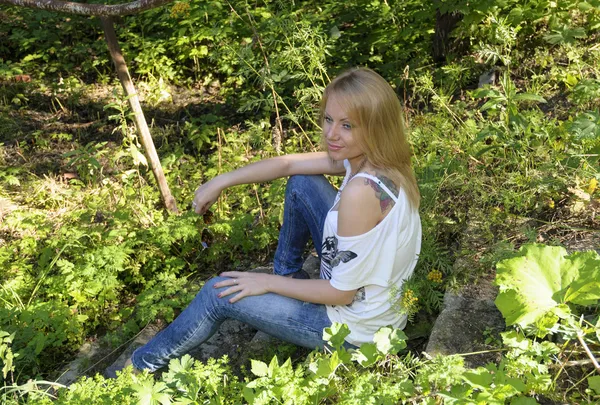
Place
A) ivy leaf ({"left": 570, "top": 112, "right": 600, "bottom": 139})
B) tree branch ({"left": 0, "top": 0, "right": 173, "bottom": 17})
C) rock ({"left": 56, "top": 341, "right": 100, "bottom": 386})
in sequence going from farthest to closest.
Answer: tree branch ({"left": 0, "top": 0, "right": 173, "bottom": 17})
rock ({"left": 56, "top": 341, "right": 100, "bottom": 386})
ivy leaf ({"left": 570, "top": 112, "right": 600, "bottom": 139})

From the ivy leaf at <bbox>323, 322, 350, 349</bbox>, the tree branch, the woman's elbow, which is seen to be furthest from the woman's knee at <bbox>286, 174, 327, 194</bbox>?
the tree branch

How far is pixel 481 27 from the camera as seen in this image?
465 cm

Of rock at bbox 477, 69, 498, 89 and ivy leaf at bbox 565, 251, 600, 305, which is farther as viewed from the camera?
rock at bbox 477, 69, 498, 89

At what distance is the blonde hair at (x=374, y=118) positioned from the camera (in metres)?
2.30

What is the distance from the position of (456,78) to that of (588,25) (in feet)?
3.17

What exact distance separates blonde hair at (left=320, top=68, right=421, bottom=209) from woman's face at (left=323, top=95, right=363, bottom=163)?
2 cm

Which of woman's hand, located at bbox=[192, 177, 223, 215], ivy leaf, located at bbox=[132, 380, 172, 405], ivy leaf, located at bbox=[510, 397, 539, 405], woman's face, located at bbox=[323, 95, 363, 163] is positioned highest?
woman's face, located at bbox=[323, 95, 363, 163]

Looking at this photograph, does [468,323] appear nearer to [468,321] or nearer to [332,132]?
[468,321]

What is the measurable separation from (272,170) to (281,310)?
2.43 ft

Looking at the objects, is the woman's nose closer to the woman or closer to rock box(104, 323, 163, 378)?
the woman

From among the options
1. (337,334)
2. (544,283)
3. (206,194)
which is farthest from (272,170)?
(544,283)

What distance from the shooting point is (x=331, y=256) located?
243cm

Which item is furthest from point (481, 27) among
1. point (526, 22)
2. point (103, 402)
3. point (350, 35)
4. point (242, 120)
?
point (103, 402)

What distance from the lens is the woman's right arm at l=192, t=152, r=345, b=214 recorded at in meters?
2.85
